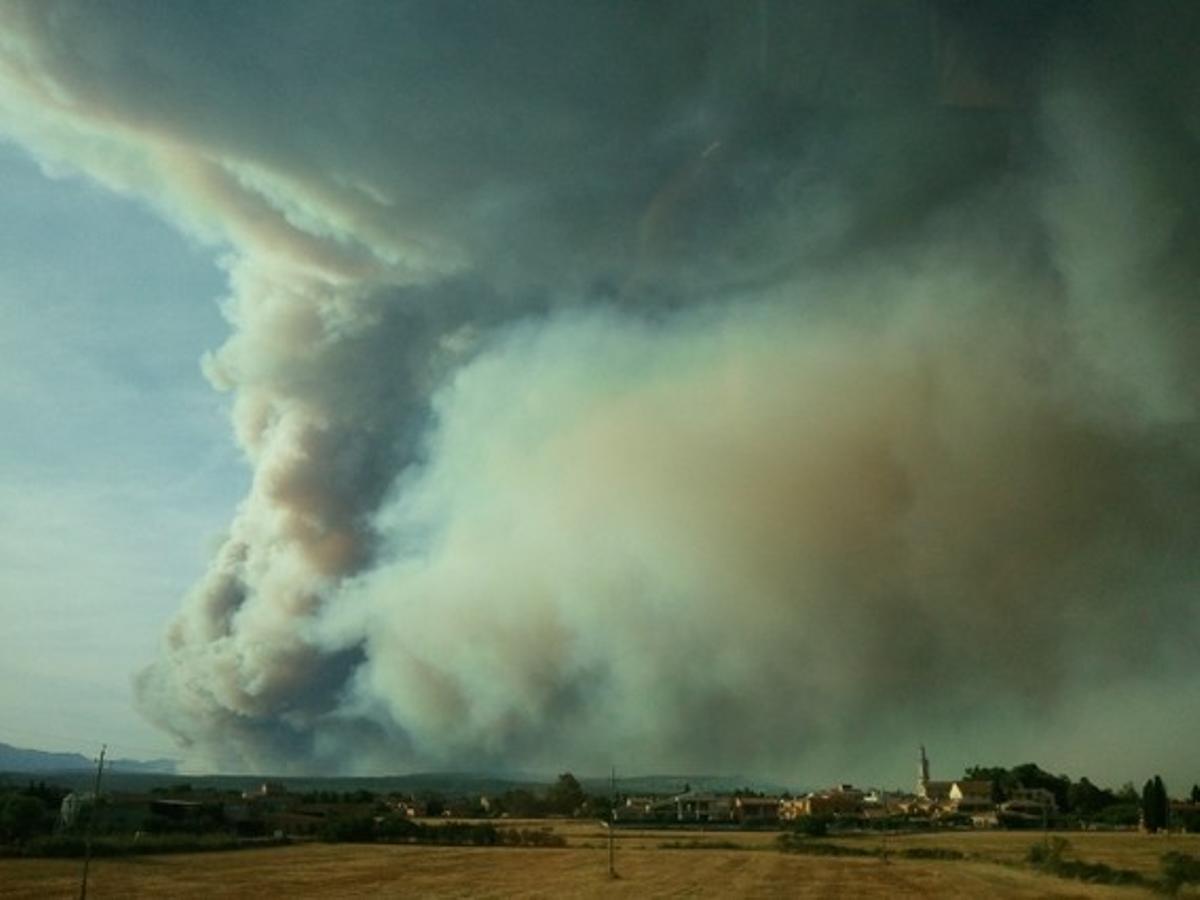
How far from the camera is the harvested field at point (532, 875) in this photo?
42625 mm

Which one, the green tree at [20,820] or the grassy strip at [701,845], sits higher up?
the green tree at [20,820]

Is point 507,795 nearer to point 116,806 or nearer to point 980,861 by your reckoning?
point 116,806

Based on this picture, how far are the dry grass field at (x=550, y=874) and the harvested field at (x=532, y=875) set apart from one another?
2.4 inches

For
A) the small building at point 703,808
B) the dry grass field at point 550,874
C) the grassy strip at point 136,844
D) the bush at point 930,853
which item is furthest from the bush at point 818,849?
the small building at point 703,808

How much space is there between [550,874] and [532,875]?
1.28 metres

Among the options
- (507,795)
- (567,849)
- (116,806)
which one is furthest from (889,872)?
(507,795)

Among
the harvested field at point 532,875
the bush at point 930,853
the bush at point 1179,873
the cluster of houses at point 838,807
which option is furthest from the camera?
the cluster of houses at point 838,807

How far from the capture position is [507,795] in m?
168

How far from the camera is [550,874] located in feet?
177

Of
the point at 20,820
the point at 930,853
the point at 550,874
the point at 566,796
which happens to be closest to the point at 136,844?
the point at 20,820

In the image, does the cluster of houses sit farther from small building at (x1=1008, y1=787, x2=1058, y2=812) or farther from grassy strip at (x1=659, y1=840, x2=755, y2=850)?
grassy strip at (x1=659, y1=840, x2=755, y2=850)

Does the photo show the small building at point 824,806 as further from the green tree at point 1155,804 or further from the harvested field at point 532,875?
the harvested field at point 532,875

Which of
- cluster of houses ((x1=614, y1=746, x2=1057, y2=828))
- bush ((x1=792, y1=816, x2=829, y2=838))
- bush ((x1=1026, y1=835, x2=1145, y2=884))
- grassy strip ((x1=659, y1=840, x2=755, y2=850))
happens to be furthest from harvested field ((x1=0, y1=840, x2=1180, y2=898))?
cluster of houses ((x1=614, y1=746, x2=1057, y2=828))

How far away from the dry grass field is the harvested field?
6 cm
